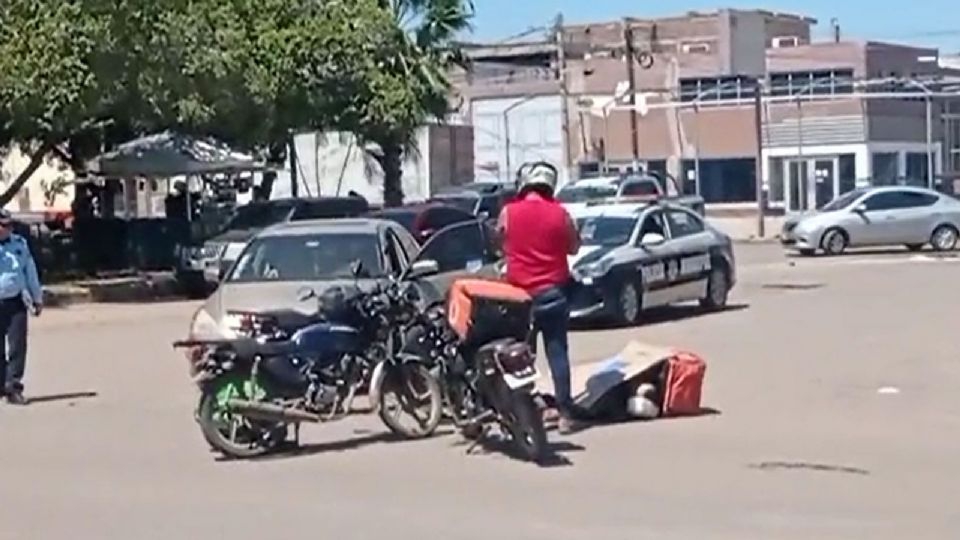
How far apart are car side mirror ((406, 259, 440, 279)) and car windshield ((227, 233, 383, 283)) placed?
1.16 m

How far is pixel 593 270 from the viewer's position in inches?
1005

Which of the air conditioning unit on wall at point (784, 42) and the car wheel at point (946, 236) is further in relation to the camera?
the air conditioning unit on wall at point (784, 42)

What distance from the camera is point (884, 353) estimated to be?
21109mm

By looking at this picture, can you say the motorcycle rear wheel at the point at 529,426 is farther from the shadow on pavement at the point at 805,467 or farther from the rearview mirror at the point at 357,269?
the rearview mirror at the point at 357,269

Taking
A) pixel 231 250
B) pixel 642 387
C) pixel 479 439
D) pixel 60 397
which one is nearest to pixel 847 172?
Result: pixel 231 250

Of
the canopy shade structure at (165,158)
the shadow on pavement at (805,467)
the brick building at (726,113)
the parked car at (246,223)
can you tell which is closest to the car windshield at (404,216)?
the parked car at (246,223)

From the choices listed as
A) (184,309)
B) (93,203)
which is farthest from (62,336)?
(93,203)

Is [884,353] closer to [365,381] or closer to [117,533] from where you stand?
[365,381]

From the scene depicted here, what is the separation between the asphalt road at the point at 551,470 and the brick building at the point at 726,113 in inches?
2030

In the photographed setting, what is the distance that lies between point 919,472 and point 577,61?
2815 inches

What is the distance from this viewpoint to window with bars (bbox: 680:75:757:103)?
74250 millimetres

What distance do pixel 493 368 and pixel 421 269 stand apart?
301 cm

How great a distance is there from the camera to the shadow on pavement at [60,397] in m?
18.2

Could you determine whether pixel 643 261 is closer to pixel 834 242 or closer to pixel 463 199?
pixel 834 242
